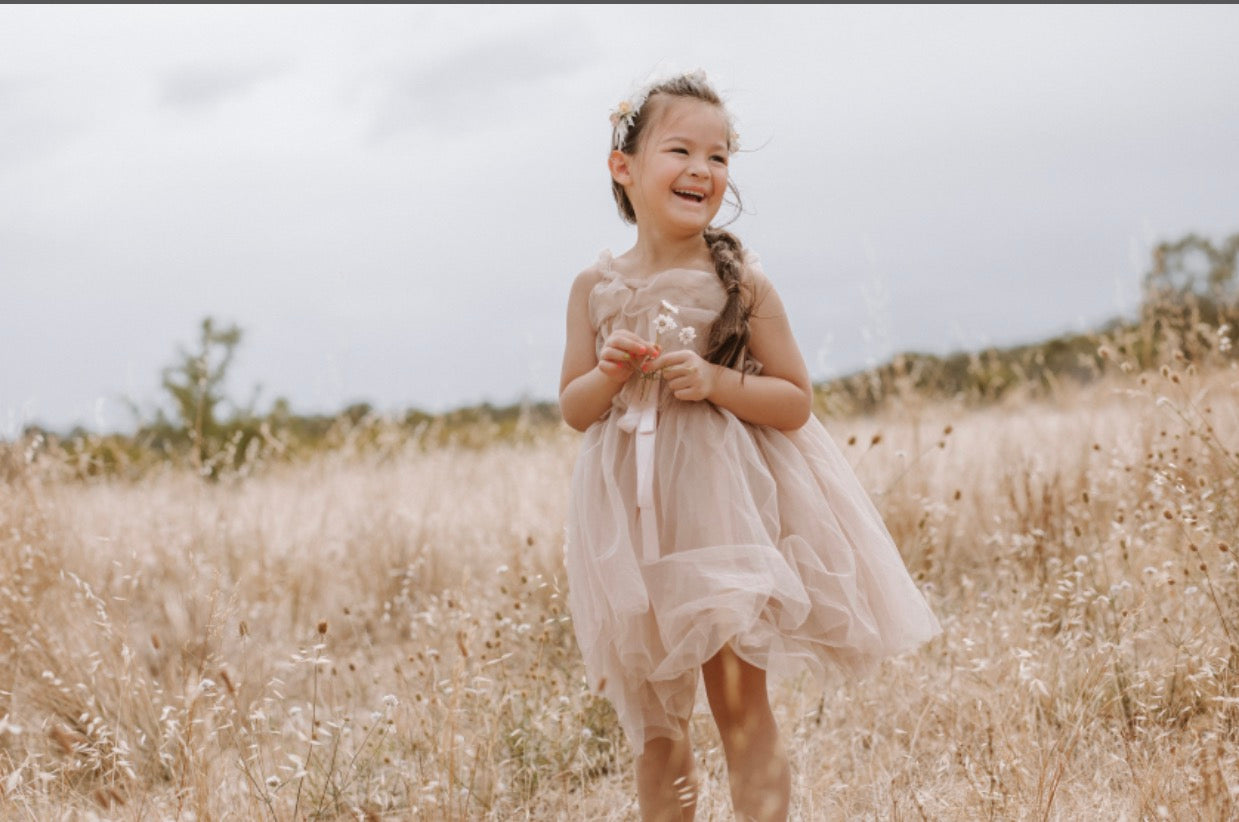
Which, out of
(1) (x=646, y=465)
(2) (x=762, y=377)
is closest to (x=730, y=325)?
(2) (x=762, y=377)

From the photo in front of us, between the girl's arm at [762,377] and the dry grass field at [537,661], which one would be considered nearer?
the girl's arm at [762,377]

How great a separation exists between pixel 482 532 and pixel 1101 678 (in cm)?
345

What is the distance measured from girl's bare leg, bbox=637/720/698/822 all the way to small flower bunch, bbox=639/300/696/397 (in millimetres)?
847

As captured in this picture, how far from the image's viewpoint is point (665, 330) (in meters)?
2.57

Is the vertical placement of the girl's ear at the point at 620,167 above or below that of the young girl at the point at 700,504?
above

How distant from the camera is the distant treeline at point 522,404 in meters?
5.86

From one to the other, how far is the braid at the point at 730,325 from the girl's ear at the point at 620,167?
0.36 m

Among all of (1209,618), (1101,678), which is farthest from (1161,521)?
(1101,678)

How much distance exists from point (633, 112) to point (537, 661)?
5.32ft

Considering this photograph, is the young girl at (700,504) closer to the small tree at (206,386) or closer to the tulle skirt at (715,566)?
the tulle skirt at (715,566)

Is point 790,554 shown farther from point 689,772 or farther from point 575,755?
point 575,755

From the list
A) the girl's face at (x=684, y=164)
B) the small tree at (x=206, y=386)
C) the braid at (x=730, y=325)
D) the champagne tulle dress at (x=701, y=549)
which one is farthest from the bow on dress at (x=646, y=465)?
the small tree at (x=206, y=386)

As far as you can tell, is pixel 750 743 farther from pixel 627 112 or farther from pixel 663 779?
pixel 627 112

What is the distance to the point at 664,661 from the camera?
2391 millimetres
